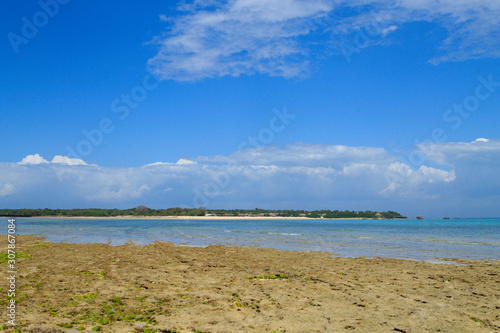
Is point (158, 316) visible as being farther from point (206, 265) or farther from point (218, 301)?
point (206, 265)

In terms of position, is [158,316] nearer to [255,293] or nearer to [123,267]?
[255,293]

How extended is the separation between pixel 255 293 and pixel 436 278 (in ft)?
27.9

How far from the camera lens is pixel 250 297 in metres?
11.8

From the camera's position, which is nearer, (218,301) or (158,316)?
(158,316)

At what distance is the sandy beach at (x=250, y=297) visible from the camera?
9078 millimetres

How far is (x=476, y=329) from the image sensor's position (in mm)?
9016

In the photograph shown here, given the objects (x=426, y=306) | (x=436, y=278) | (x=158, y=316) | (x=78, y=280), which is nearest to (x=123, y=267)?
(x=78, y=280)

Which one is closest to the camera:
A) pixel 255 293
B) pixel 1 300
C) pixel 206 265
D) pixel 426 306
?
pixel 1 300

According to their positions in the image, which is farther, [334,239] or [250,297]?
[334,239]

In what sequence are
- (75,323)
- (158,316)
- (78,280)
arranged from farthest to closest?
(78,280)
(158,316)
(75,323)

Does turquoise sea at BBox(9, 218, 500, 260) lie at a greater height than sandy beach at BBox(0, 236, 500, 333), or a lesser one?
lesser

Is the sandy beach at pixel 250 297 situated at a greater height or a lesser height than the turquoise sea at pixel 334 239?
greater

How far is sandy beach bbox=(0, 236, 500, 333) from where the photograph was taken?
9.08 metres

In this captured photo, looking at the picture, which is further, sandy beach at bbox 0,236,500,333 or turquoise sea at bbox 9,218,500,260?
turquoise sea at bbox 9,218,500,260
